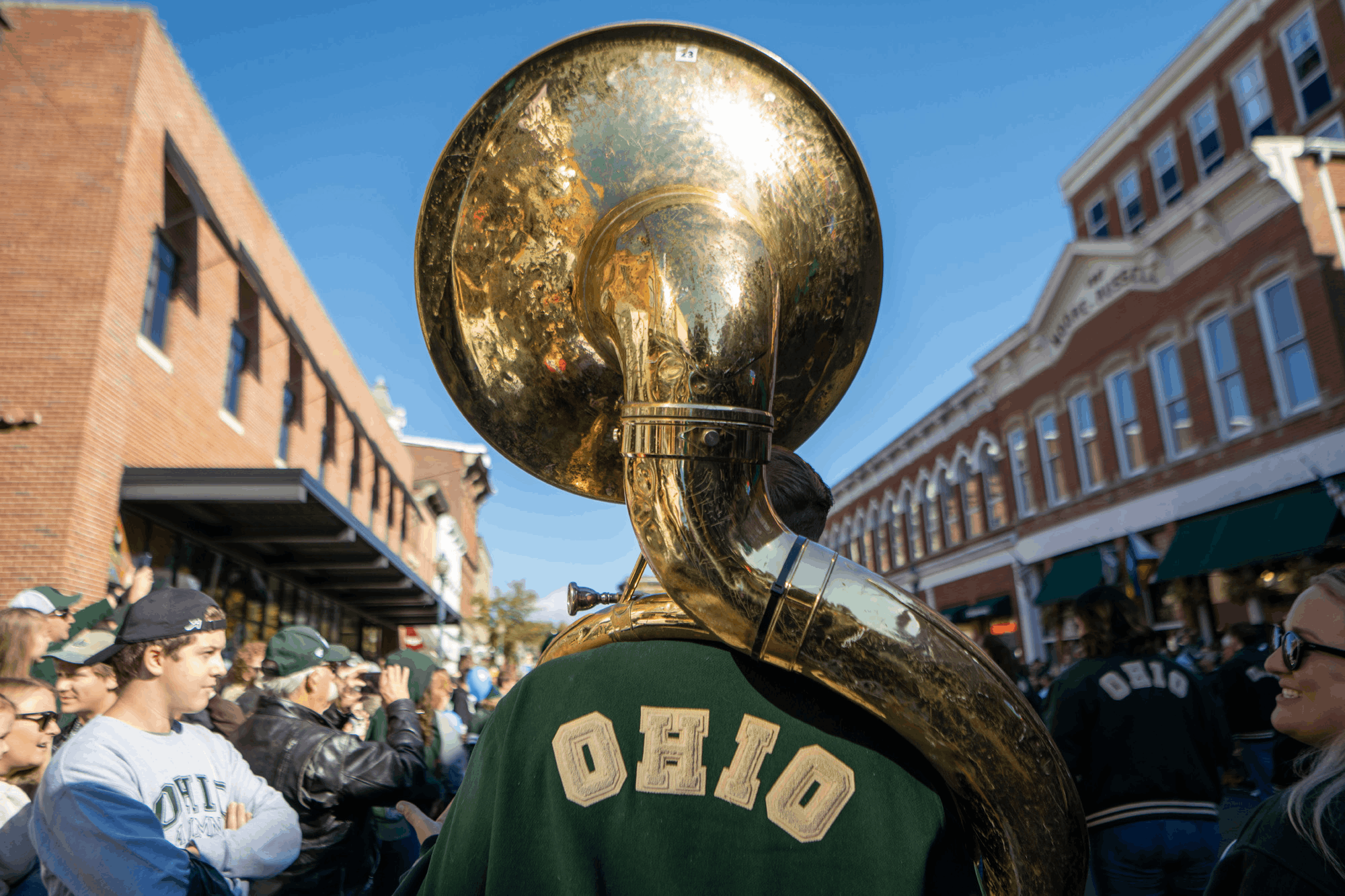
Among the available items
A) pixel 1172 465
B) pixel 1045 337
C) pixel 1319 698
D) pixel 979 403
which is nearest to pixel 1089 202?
pixel 1045 337

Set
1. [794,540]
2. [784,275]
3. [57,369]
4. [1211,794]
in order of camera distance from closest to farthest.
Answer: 1. [794,540]
2. [784,275]
3. [1211,794]
4. [57,369]

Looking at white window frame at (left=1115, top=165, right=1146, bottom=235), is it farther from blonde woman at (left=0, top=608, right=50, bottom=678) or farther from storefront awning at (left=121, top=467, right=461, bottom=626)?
blonde woman at (left=0, top=608, right=50, bottom=678)

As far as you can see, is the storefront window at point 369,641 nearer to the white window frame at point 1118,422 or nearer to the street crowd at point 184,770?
the white window frame at point 1118,422

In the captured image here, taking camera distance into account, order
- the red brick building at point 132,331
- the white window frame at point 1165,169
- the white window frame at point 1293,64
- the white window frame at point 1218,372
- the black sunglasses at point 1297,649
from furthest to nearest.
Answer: the white window frame at point 1165,169 → the white window frame at point 1218,372 → the white window frame at point 1293,64 → the red brick building at point 132,331 → the black sunglasses at point 1297,649

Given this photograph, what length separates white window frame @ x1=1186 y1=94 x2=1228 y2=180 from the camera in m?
16.1

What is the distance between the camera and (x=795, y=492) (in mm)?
1445

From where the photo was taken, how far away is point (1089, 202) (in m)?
20.2

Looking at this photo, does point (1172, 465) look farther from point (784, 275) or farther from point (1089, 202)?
point (784, 275)

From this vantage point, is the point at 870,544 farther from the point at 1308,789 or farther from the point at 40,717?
the point at 1308,789

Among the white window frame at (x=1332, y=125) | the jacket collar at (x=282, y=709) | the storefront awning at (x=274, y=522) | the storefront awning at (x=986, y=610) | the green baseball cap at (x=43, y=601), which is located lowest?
the jacket collar at (x=282, y=709)

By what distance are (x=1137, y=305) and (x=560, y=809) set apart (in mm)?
18694

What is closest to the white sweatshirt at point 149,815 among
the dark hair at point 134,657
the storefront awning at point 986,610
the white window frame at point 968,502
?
the dark hair at point 134,657

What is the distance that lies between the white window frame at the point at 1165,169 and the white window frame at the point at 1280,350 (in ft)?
11.7

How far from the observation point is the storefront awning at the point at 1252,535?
41.0ft
